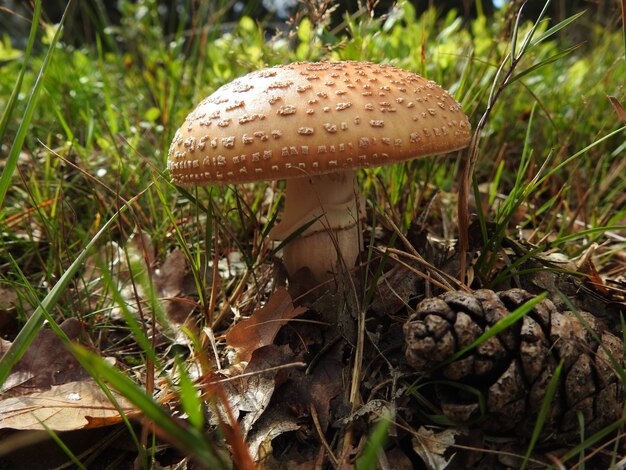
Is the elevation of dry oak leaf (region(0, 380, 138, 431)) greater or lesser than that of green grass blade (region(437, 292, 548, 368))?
lesser

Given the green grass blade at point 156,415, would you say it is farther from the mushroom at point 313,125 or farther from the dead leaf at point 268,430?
the mushroom at point 313,125

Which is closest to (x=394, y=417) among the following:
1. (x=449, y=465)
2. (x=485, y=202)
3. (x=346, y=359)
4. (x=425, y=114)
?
(x=449, y=465)

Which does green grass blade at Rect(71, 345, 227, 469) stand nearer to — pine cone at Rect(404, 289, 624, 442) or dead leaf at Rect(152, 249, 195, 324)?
pine cone at Rect(404, 289, 624, 442)

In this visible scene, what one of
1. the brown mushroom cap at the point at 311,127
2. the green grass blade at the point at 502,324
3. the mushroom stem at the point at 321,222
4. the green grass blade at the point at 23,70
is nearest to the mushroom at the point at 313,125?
the brown mushroom cap at the point at 311,127

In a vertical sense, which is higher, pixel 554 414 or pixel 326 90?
pixel 326 90

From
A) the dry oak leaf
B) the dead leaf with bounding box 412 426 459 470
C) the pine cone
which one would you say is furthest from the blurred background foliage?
the dead leaf with bounding box 412 426 459 470

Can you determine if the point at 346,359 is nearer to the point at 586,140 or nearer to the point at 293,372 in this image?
the point at 293,372
